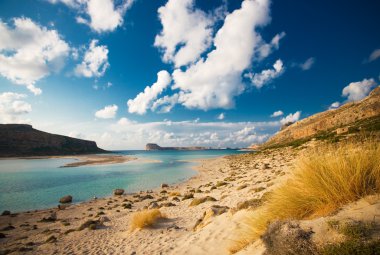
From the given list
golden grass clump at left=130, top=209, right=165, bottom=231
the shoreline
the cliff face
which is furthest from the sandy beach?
the cliff face

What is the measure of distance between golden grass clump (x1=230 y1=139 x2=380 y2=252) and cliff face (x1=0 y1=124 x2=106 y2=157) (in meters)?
141

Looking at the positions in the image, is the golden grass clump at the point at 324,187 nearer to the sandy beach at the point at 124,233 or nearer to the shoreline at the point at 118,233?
the sandy beach at the point at 124,233

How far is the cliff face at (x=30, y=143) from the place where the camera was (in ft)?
379

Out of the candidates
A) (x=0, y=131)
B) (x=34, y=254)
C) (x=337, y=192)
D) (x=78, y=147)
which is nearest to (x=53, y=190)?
(x=34, y=254)

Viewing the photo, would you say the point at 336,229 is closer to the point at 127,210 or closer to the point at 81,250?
the point at 81,250

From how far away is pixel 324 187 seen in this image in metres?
3.93

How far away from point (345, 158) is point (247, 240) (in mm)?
2790

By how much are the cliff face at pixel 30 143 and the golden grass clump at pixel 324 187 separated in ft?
464

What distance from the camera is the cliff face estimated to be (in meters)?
116

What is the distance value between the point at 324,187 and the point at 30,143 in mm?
164715

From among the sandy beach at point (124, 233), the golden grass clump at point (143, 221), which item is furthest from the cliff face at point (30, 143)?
the golden grass clump at point (143, 221)

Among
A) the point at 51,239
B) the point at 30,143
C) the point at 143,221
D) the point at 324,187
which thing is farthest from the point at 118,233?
the point at 30,143

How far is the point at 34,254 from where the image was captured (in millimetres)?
8969

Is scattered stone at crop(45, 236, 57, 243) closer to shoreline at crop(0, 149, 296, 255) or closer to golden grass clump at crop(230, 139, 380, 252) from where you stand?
shoreline at crop(0, 149, 296, 255)
